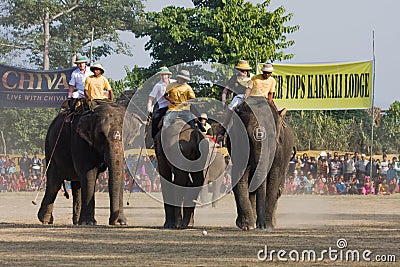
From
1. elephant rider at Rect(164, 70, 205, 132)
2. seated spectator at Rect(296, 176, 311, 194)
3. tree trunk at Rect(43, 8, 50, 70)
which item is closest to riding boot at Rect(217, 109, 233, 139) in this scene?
elephant rider at Rect(164, 70, 205, 132)

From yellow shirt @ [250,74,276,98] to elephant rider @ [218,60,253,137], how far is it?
11 cm

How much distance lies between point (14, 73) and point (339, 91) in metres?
14.2

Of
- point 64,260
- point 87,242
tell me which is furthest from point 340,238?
point 64,260

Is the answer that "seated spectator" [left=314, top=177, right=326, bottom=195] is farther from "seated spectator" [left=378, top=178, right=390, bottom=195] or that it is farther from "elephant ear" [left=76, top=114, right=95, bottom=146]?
"elephant ear" [left=76, top=114, right=95, bottom=146]

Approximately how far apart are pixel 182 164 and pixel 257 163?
1.65m

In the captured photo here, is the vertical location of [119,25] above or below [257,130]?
above

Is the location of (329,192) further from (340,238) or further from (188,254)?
(188,254)

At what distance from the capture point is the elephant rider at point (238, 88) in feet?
59.5

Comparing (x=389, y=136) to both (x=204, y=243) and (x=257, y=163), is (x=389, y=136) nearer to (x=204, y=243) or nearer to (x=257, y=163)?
(x=257, y=163)

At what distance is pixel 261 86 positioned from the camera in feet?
61.7

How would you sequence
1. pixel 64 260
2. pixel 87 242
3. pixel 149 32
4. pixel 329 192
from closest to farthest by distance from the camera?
pixel 64 260 → pixel 87 242 → pixel 329 192 → pixel 149 32

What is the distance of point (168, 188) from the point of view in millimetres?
19016

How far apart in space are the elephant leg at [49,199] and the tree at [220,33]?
22.2 m

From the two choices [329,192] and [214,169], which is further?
[329,192]
